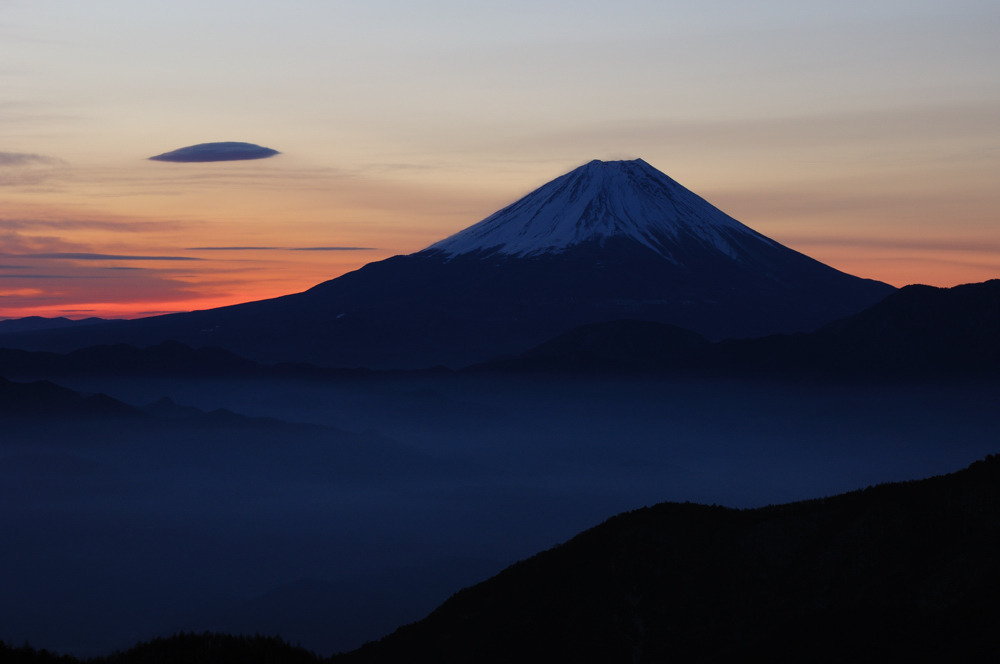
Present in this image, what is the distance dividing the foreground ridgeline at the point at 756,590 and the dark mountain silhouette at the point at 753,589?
63 mm

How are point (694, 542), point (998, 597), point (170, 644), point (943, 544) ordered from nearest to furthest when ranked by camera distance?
point (170, 644)
point (998, 597)
point (943, 544)
point (694, 542)

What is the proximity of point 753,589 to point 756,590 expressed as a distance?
134 mm

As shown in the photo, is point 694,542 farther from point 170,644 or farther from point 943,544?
point 170,644

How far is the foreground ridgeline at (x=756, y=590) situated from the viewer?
38312mm

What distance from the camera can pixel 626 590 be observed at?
4750 cm

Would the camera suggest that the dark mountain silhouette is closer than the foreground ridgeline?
No

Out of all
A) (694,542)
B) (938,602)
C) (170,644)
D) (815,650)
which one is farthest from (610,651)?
(170,644)

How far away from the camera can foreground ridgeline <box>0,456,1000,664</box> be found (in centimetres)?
3831

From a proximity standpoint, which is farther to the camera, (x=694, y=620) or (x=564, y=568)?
(x=564, y=568)

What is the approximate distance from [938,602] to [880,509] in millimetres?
6726

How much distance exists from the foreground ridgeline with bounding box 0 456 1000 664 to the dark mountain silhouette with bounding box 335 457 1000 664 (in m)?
0.06

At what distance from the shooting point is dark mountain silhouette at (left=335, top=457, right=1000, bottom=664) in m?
38.5

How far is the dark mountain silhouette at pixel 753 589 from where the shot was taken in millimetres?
38500

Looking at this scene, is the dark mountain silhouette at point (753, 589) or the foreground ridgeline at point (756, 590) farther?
the dark mountain silhouette at point (753, 589)
